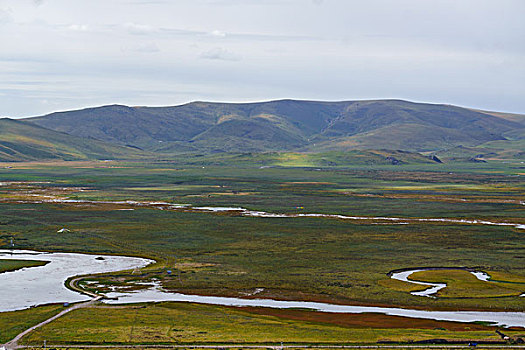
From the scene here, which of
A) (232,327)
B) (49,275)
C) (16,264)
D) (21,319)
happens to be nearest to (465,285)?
(232,327)

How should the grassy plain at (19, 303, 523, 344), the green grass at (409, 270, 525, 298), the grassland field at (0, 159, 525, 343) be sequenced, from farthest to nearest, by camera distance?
1. the green grass at (409, 270, 525, 298)
2. the grassland field at (0, 159, 525, 343)
3. the grassy plain at (19, 303, 523, 344)

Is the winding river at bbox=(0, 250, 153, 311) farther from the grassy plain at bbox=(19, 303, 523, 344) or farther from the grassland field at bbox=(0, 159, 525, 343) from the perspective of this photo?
the grassy plain at bbox=(19, 303, 523, 344)

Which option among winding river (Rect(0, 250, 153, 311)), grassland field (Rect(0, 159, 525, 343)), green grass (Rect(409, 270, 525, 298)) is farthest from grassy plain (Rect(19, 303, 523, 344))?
green grass (Rect(409, 270, 525, 298))

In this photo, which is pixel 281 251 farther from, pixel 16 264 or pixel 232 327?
pixel 232 327

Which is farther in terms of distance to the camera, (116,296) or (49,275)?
(49,275)

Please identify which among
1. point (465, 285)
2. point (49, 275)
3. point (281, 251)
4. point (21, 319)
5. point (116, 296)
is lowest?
point (465, 285)
